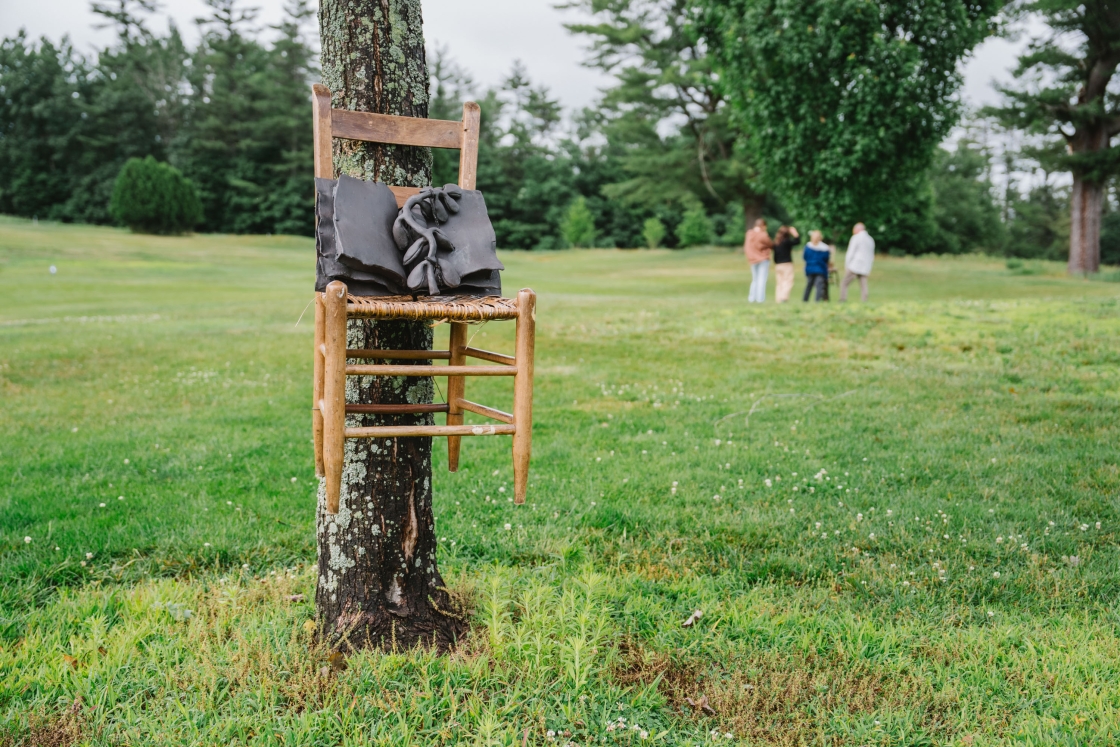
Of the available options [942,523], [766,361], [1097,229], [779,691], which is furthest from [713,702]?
[1097,229]

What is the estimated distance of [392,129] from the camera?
294cm

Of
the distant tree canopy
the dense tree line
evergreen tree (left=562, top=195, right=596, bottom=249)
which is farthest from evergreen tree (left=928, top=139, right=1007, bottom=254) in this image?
the distant tree canopy

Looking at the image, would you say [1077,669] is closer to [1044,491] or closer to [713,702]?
[713,702]

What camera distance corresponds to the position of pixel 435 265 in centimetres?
291

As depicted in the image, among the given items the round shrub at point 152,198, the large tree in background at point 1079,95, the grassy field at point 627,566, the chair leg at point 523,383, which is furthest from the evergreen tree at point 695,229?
the chair leg at point 523,383

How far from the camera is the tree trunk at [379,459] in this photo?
9.77 ft

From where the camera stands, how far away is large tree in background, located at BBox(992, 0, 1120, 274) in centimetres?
2726

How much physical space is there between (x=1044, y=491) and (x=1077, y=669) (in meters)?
2.42

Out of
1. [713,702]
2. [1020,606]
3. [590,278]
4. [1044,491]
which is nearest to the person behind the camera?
[713,702]

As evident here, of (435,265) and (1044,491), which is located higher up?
(435,265)

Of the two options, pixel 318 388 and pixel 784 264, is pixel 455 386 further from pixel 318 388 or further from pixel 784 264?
pixel 784 264

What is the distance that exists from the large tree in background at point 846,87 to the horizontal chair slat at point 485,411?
19.4m

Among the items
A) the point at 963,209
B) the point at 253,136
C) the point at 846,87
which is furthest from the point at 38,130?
the point at 963,209

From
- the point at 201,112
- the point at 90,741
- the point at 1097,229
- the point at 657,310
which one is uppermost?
the point at 201,112
